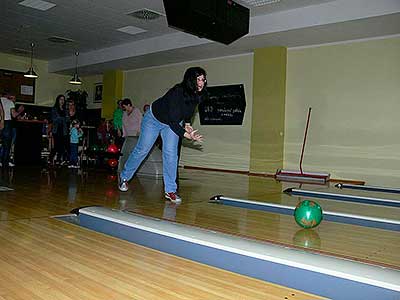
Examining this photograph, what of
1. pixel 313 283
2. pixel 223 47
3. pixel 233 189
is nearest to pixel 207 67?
pixel 223 47

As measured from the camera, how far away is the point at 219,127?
8.44 metres

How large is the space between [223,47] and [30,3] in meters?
3.26

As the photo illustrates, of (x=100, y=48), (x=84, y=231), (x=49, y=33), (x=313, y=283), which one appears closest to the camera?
(x=313, y=283)

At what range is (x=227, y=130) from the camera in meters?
8.26

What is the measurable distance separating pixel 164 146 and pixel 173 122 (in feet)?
0.88

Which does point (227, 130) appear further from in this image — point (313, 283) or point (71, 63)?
point (313, 283)

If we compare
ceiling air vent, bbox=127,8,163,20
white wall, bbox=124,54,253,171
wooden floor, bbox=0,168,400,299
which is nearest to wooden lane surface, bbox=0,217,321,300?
wooden floor, bbox=0,168,400,299

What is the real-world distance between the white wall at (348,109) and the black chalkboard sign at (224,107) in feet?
3.45

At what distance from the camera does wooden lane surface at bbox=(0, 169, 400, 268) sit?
212 cm

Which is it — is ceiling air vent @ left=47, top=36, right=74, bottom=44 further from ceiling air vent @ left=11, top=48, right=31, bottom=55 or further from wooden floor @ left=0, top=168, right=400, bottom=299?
wooden floor @ left=0, top=168, right=400, bottom=299

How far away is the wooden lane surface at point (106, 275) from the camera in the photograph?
1303mm

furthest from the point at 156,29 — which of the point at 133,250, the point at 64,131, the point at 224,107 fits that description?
the point at 133,250

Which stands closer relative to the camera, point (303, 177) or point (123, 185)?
point (123, 185)

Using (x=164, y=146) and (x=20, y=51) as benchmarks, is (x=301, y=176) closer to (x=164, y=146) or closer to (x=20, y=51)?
(x=164, y=146)
